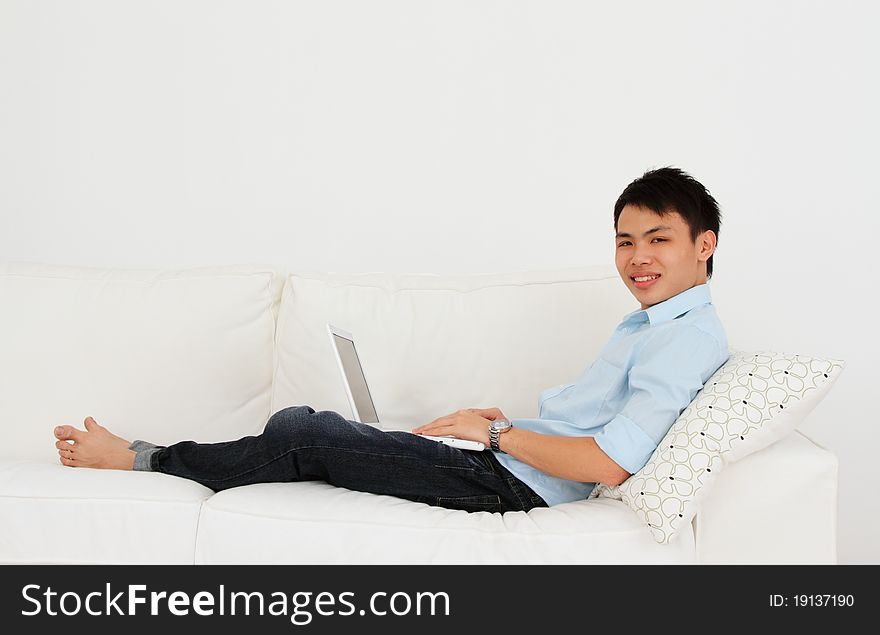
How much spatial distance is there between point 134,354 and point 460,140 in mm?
1224

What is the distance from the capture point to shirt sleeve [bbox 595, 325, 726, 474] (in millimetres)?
1463

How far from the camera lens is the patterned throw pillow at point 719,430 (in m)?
1.37

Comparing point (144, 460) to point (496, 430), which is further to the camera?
point (144, 460)

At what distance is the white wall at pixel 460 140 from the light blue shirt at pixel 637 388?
96 centimetres

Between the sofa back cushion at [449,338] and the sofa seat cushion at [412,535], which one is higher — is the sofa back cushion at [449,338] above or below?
above

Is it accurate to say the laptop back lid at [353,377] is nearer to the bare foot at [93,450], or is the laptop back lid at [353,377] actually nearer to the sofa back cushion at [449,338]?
the sofa back cushion at [449,338]

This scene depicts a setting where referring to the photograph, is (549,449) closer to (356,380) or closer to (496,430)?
(496,430)

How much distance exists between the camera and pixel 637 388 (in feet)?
5.03

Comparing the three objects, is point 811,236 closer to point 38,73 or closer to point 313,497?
point 313,497

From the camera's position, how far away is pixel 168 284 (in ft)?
6.99

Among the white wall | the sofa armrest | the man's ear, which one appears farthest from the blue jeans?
the white wall

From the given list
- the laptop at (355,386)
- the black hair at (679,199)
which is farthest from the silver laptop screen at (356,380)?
the black hair at (679,199)

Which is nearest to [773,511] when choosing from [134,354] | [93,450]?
[93,450]
